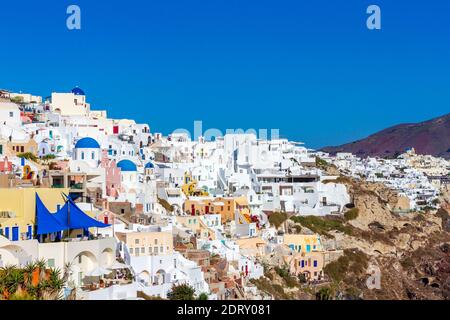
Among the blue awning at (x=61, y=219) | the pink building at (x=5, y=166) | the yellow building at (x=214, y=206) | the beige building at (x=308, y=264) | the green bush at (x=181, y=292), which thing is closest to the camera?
the blue awning at (x=61, y=219)

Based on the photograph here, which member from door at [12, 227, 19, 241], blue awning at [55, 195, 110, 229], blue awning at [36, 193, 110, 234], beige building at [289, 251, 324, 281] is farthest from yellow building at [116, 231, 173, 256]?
beige building at [289, 251, 324, 281]

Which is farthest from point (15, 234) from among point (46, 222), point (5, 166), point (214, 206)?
point (214, 206)

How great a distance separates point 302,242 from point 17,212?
22.2 m

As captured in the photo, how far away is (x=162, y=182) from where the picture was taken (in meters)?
43.0

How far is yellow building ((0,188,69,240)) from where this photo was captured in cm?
2208

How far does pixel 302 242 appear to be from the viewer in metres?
41.8

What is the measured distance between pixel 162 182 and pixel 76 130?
883cm

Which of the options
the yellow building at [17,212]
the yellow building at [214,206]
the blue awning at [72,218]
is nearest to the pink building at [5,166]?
the yellow building at [17,212]

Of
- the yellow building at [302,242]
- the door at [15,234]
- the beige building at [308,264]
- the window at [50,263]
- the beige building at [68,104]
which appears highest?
the beige building at [68,104]

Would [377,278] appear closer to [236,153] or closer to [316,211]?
[316,211]

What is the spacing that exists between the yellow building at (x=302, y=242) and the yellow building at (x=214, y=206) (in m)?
3.40

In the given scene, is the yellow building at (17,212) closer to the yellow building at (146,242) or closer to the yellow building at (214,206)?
the yellow building at (146,242)

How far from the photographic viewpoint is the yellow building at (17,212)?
72.4ft
